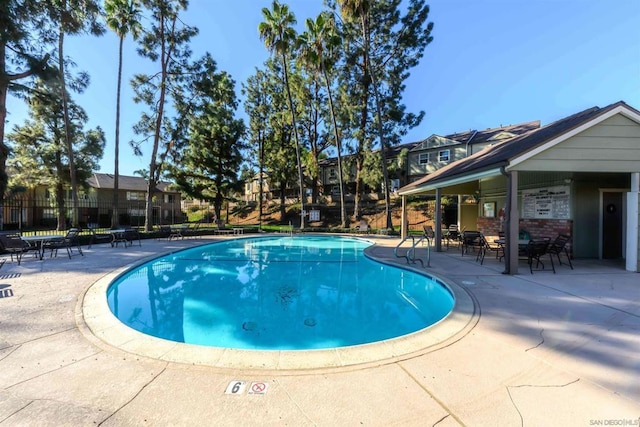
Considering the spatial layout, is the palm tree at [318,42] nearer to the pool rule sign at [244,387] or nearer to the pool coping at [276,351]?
the pool coping at [276,351]

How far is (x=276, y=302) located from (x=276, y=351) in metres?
3.12

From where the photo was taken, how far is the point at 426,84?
77.2 ft

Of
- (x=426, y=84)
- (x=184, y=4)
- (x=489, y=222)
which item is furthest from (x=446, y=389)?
(x=426, y=84)

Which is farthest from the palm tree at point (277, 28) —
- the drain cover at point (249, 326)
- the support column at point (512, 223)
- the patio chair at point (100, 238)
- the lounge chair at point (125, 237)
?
the drain cover at point (249, 326)

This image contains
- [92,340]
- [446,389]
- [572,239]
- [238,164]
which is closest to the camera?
[446,389]

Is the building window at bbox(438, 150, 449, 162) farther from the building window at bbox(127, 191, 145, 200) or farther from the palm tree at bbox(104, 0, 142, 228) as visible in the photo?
the building window at bbox(127, 191, 145, 200)

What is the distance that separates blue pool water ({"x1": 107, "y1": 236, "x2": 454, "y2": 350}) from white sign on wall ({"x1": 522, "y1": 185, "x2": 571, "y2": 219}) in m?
5.92

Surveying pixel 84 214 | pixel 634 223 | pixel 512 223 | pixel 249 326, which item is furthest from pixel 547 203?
pixel 84 214

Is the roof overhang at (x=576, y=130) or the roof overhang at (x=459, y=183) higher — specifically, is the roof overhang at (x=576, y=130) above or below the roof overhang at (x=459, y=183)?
above

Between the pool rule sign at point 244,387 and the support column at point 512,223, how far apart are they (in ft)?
23.6

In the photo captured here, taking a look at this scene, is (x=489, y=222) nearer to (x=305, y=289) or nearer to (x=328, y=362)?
(x=305, y=289)

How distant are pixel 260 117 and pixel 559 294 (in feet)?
92.2

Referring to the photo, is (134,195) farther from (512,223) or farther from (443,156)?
(512,223)

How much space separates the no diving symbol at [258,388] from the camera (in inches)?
99.1
